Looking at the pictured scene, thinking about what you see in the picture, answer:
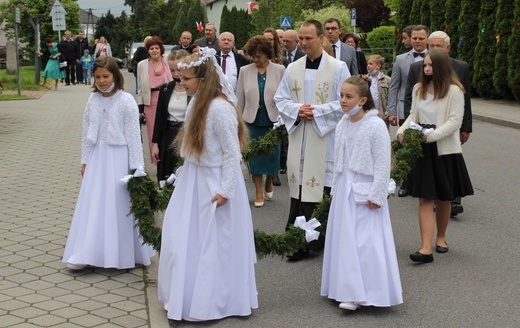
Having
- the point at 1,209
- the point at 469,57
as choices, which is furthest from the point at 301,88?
the point at 469,57

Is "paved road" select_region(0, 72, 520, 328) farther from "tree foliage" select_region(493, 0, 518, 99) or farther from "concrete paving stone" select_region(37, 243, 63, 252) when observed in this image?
"tree foliage" select_region(493, 0, 518, 99)

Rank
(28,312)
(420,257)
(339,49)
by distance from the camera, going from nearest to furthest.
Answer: (28,312) → (420,257) → (339,49)

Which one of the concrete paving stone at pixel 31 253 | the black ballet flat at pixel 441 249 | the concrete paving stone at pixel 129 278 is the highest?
the black ballet flat at pixel 441 249

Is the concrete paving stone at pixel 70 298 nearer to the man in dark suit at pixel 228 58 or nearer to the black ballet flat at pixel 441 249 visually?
the black ballet flat at pixel 441 249

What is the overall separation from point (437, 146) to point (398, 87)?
349cm

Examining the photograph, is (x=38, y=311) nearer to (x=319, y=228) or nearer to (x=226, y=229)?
(x=226, y=229)

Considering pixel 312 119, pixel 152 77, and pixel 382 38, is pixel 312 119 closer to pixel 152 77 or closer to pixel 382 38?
pixel 152 77

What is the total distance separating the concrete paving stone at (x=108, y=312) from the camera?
5844 millimetres

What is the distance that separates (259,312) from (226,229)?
2.33 feet

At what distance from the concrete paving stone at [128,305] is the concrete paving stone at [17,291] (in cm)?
74

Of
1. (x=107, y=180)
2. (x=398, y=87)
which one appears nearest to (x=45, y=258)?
(x=107, y=180)

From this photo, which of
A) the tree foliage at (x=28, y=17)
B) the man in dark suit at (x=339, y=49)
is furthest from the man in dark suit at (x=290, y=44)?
the tree foliage at (x=28, y=17)

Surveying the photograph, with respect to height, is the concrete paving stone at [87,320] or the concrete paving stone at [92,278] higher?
the concrete paving stone at [87,320]

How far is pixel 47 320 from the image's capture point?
570cm
